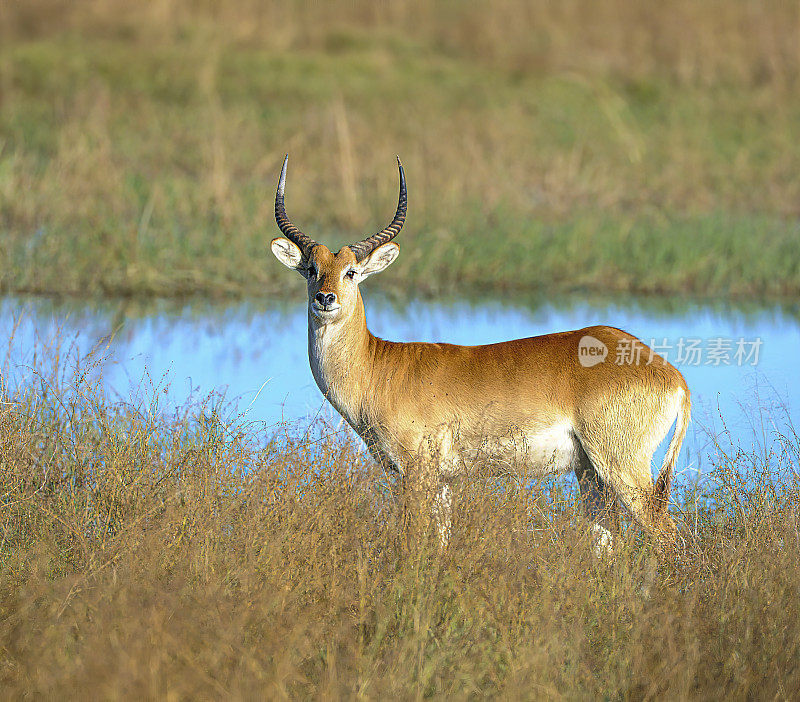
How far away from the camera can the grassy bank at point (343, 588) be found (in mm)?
4035

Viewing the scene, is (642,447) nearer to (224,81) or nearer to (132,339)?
(132,339)

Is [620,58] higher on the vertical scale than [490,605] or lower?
higher

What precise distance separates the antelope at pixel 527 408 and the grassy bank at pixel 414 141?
6.29m

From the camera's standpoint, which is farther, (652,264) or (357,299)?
(652,264)

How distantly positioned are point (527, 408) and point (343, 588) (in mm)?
1761

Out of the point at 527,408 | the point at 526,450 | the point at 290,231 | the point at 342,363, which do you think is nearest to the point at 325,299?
the point at 342,363

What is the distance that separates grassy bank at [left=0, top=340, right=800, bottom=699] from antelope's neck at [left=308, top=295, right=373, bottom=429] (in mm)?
488

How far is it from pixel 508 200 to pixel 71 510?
10.7 metres

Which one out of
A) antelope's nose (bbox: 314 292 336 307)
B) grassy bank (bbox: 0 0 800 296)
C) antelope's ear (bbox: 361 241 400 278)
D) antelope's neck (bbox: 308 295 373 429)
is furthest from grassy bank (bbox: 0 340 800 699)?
grassy bank (bbox: 0 0 800 296)

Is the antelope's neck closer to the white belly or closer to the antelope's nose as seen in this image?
the antelope's nose

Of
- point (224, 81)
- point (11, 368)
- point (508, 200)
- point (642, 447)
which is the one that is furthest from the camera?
point (224, 81)

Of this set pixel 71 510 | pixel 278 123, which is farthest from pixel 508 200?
pixel 71 510

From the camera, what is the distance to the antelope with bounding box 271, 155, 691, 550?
234 inches

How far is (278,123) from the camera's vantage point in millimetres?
19062
